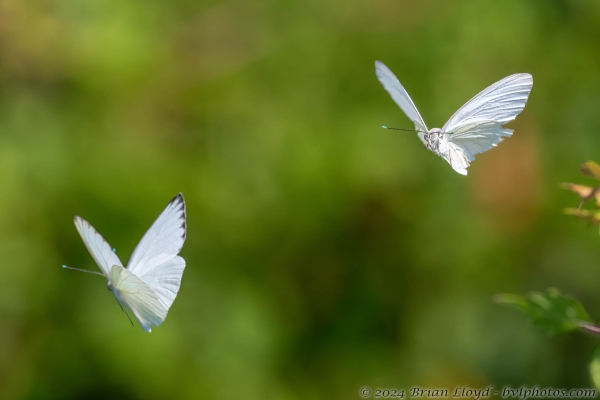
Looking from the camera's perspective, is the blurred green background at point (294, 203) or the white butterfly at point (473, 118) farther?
the blurred green background at point (294, 203)

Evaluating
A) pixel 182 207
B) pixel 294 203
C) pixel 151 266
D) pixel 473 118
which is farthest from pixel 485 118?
pixel 294 203

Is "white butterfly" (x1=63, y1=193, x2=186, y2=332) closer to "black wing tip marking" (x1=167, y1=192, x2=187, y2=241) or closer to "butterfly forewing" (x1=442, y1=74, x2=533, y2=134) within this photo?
"black wing tip marking" (x1=167, y1=192, x2=187, y2=241)

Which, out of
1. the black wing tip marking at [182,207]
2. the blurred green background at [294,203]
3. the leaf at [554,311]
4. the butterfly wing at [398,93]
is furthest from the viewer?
the blurred green background at [294,203]

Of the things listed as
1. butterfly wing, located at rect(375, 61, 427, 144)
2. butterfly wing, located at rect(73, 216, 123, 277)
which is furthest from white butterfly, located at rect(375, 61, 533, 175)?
butterfly wing, located at rect(73, 216, 123, 277)

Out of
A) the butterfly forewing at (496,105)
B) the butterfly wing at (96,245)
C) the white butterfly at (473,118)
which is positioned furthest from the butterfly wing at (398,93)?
the butterfly wing at (96,245)

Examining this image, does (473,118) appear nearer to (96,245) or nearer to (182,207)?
(182,207)

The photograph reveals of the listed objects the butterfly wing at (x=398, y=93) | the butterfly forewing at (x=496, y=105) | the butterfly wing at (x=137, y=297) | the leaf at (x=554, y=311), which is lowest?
the leaf at (x=554, y=311)

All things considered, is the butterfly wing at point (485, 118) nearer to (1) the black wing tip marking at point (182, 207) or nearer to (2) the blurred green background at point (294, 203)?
(1) the black wing tip marking at point (182, 207)
